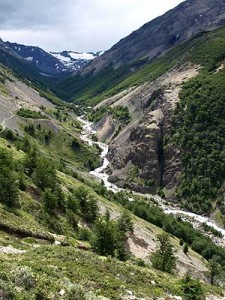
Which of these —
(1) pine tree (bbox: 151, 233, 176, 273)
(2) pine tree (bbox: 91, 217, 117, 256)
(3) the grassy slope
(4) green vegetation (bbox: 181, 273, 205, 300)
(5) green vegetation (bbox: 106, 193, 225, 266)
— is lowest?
(5) green vegetation (bbox: 106, 193, 225, 266)

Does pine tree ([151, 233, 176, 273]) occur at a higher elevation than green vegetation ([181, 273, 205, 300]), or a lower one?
lower

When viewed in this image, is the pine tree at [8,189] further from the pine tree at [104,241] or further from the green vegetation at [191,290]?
the green vegetation at [191,290]

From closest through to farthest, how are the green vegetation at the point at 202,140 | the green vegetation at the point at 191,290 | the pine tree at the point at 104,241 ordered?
the green vegetation at the point at 191,290, the pine tree at the point at 104,241, the green vegetation at the point at 202,140

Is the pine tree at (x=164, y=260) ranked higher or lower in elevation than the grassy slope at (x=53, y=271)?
lower

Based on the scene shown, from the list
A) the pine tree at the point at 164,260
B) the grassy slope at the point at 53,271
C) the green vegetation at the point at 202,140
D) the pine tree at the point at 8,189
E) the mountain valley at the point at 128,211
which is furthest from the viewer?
the green vegetation at the point at 202,140

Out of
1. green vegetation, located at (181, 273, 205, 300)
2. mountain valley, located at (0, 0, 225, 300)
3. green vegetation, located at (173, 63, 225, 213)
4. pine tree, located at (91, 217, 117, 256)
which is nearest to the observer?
mountain valley, located at (0, 0, 225, 300)

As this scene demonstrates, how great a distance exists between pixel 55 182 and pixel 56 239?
39745mm

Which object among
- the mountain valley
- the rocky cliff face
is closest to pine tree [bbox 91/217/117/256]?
the mountain valley

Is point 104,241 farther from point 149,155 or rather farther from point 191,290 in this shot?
point 149,155

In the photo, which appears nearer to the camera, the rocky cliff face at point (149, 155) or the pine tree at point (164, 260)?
the pine tree at point (164, 260)

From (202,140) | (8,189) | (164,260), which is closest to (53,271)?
(8,189)

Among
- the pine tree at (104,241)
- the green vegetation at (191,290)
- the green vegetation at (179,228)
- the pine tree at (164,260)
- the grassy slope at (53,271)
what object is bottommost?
the green vegetation at (179,228)

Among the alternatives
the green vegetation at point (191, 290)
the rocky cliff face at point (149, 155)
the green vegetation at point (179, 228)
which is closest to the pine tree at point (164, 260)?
the green vegetation at point (191, 290)

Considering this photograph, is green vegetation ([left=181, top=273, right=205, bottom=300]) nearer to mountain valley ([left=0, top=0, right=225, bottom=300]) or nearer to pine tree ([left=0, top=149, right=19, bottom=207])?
mountain valley ([left=0, top=0, right=225, bottom=300])
